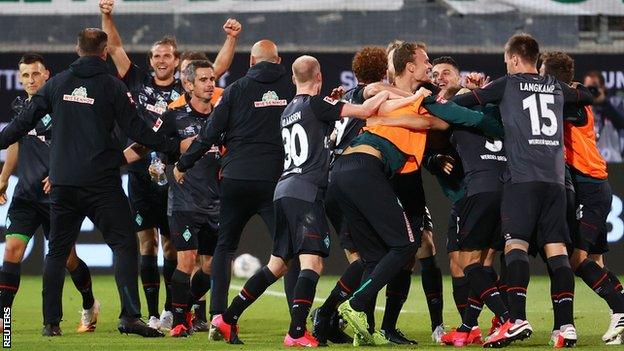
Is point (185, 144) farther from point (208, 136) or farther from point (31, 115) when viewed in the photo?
point (31, 115)

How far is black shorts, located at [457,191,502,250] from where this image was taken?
962cm

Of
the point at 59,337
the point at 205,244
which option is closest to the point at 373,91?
the point at 205,244

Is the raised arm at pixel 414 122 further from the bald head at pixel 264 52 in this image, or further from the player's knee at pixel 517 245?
the bald head at pixel 264 52

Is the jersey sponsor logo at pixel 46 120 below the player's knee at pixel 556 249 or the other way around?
the other way around

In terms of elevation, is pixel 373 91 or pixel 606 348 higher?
pixel 373 91

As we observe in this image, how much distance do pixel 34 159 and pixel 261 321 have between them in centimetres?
238

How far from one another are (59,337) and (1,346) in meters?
0.74

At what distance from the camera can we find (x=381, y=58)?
1017 cm

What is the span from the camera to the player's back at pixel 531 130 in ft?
30.7

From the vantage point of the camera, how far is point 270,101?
10.3 meters

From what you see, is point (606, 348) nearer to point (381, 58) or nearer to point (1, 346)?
point (381, 58)

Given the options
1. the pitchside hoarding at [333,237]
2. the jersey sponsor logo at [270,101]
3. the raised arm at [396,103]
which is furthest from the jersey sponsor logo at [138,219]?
the pitchside hoarding at [333,237]

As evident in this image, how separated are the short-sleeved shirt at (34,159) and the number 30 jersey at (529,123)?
11.8 feet

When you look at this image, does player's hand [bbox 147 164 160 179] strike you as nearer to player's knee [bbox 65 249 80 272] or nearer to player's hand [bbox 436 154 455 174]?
player's knee [bbox 65 249 80 272]
